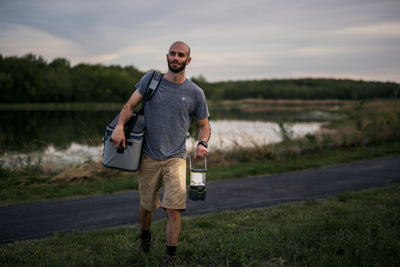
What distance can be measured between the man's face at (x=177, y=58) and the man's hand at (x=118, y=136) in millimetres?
866

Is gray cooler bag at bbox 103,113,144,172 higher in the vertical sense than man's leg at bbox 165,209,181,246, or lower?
higher

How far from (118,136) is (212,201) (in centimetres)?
399

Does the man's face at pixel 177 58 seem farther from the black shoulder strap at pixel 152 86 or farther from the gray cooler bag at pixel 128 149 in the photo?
the gray cooler bag at pixel 128 149

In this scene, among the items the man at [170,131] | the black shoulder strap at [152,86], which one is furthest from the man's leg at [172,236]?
the black shoulder strap at [152,86]

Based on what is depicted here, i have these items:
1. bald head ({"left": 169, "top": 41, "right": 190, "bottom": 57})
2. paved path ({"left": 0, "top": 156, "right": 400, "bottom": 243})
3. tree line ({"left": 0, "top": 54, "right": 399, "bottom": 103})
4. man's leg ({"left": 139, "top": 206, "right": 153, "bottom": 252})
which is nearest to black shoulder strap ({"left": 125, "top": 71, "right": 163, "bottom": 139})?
bald head ({"left": 169, "top": 41, "right": 190, "bottom": 57})

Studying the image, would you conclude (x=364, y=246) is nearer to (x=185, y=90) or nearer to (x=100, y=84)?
(x=185, y=90)

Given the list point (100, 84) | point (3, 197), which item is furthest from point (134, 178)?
point (100, 84)

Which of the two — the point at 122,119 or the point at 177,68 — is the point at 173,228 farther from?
the point at 177,68

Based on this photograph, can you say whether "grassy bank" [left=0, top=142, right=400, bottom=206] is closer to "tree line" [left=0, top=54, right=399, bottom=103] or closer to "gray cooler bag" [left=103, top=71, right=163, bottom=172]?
"gray cooler bag" [left=103, top=71, right=163, bottom=172]

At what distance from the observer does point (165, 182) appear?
394 centimetres

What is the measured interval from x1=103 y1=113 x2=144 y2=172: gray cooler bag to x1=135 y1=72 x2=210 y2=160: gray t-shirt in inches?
4.7

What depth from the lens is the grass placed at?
3.83 m

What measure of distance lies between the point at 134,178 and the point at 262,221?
4762 mm

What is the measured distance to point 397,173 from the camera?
9648 mm
